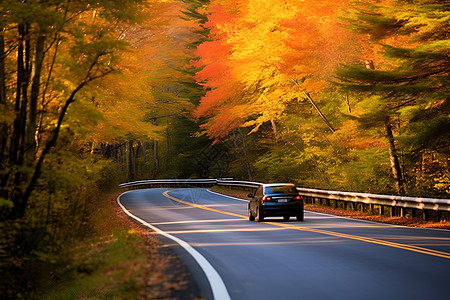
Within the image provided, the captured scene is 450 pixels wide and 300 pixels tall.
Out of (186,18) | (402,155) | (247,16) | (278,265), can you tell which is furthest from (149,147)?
(278,265)

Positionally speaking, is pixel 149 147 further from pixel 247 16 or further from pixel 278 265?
pixel 278 265

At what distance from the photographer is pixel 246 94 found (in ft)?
117

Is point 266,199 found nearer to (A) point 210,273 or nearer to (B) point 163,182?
(A) point 210,273

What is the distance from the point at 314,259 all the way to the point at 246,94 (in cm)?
2473

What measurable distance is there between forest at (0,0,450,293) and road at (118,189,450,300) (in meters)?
3.44

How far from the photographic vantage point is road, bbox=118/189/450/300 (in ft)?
27.8

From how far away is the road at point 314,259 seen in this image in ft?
27.8

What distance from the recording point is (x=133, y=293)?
8.44m

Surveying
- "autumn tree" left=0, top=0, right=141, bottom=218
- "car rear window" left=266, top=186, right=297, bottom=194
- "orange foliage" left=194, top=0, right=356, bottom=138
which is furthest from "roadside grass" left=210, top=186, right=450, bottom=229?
"autumn tree" left=0, top=0, right=141, bottom=218

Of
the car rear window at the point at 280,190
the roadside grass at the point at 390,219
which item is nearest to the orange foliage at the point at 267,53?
the roadside grass at the point at 390,219

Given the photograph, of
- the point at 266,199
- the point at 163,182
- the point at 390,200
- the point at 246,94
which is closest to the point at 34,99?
the point at 266,199

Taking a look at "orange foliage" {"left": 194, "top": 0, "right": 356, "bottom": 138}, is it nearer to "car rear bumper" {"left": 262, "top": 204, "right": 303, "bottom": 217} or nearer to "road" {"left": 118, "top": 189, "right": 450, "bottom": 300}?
"car rear bumper" {"left": 262, "top": 204, "right": 303, "bottom": 217}

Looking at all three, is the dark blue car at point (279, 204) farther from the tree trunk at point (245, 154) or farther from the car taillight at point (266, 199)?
the tree trunk at point (245, 154)

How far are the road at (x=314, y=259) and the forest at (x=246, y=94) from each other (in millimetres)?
3436
